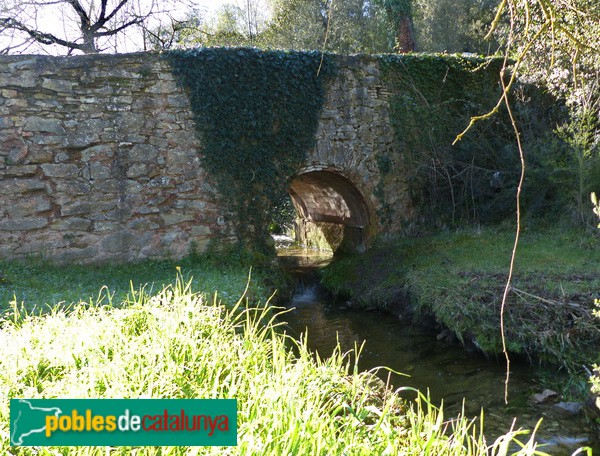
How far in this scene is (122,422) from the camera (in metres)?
2.27

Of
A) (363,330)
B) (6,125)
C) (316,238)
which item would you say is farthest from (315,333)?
(316,238)

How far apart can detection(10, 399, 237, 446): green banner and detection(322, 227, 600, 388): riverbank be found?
384cm

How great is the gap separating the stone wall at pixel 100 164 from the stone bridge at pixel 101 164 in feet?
0.04

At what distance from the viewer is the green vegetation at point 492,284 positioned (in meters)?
5.20

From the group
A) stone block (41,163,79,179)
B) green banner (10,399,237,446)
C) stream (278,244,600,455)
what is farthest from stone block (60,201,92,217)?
green banner (10,399,237,446)

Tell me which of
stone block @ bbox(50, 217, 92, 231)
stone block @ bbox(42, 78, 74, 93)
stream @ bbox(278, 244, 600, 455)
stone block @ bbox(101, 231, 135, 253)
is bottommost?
stream @ bbox(278, 244, 600, 455)

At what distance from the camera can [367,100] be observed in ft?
29.3

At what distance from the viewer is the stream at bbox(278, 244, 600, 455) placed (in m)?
4.18

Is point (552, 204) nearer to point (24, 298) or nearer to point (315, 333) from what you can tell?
point (315, 333)

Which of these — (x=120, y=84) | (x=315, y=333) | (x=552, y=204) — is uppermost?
(x=120, y=84)

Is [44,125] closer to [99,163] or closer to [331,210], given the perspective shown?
[99,163]

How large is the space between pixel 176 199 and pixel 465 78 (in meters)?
5.66

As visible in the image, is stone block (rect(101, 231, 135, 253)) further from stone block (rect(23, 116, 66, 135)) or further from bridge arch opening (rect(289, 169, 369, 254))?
bridge arch opening (rect(289, 169, 369, 254))

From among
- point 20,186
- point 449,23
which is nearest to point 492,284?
point 20,186
